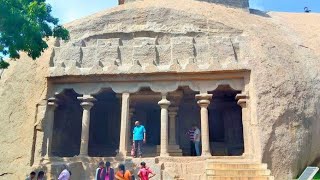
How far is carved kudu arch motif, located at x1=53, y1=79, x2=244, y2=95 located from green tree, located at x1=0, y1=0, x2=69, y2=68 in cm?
462

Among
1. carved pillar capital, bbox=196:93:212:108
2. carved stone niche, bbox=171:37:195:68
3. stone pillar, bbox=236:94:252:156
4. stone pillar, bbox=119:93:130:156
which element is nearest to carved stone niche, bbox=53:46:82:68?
stone pillar, bbox=119:93:130:156

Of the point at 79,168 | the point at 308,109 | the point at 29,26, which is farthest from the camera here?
the point at 308,109

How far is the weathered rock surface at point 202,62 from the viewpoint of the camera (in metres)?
15.4

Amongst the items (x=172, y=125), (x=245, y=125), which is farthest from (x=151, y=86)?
(x=245, y=125)

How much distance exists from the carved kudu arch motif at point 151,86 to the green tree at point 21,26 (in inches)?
182

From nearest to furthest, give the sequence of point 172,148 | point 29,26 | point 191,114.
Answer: point 29,26
point 172,148
point 191,114

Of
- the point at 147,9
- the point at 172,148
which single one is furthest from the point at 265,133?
the point at 147,9

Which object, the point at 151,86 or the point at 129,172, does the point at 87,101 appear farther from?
the point at 129,172

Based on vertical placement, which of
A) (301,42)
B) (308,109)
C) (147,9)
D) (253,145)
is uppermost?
(147,9)

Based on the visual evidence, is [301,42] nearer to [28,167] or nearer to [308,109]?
[308,109]

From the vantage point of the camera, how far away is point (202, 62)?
17109 mm

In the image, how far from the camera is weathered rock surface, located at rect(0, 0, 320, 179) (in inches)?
607

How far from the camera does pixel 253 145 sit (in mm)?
15320

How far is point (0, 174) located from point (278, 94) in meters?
11.7
